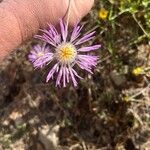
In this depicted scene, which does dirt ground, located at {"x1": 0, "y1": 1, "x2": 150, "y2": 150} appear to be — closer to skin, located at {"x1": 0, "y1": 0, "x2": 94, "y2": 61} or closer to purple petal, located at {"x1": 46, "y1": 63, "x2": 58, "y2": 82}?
purple petal, located at {"x1": 46, "y1": 63, "x2": 58, "y2": 82}

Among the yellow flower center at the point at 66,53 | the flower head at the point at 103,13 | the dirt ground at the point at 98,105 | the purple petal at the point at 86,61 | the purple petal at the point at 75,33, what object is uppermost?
the flower head at the point at 103,13

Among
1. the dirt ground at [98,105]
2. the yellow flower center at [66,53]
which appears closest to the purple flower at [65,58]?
the yellow flower center at [66,53]

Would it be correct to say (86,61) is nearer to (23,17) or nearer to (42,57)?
(42,57)

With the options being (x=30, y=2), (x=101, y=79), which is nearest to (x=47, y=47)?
(x=101, y=79)

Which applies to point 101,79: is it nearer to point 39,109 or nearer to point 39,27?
point 39,109

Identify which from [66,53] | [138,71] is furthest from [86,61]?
[138,71]

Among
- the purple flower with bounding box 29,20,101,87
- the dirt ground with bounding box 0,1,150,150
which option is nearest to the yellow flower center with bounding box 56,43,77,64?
the purple flower with bounding box 29,20,101,87

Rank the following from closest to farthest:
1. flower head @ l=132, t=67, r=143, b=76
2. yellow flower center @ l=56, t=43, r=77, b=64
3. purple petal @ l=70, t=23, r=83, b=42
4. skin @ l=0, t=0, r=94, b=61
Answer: skin @ l=0, t=0, r=94, b=61 → purple petal @ l=70, t=23, r=83, b=42 → yellow flower center @ l=56, t=43, r=77, b=64 → flower head @ l=132, t=67, r=143, b=76

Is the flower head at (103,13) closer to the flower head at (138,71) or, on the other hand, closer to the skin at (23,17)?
the flower head at (138,71)

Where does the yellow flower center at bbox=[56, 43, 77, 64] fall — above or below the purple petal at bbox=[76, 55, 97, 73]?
above
